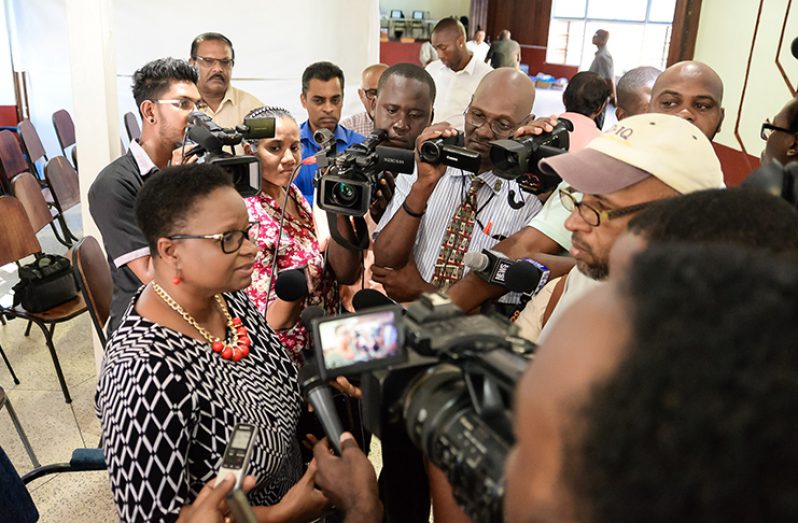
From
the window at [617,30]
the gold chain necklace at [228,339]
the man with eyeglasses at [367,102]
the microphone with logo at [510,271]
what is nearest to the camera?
the gold chain necklace at [228,339]

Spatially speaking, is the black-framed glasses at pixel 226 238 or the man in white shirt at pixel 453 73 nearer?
the black-framed glasses at pixel 226 238

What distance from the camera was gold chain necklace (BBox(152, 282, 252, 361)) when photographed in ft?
4.64

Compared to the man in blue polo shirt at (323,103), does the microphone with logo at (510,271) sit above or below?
below

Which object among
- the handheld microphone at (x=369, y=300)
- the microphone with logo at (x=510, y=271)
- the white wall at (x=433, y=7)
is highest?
the white wall at (x=433, y=7)

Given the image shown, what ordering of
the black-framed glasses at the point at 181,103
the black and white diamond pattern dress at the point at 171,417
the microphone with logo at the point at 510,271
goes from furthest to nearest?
the black-framed glasses at the point at 181,103 → the microphone with logo at the point at 510,271 → the black and white diamond pattern dress at the point at 171,417

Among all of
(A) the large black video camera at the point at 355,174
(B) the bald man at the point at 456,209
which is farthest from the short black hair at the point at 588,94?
(A) the large black video camera at the point at 355,174

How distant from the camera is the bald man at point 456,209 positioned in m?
2.00

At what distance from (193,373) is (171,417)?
10cm

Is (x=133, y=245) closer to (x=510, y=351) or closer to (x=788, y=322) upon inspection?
(x=510, y=351)

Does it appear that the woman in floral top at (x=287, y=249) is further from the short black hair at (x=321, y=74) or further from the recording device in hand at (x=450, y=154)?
the short black hair at (x=321, y=74)

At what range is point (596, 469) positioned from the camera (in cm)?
44

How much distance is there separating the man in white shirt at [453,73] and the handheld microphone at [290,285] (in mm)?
2855

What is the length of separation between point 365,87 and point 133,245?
6.84 feet

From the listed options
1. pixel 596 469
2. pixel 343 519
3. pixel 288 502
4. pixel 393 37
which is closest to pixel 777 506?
pixel 596 469
